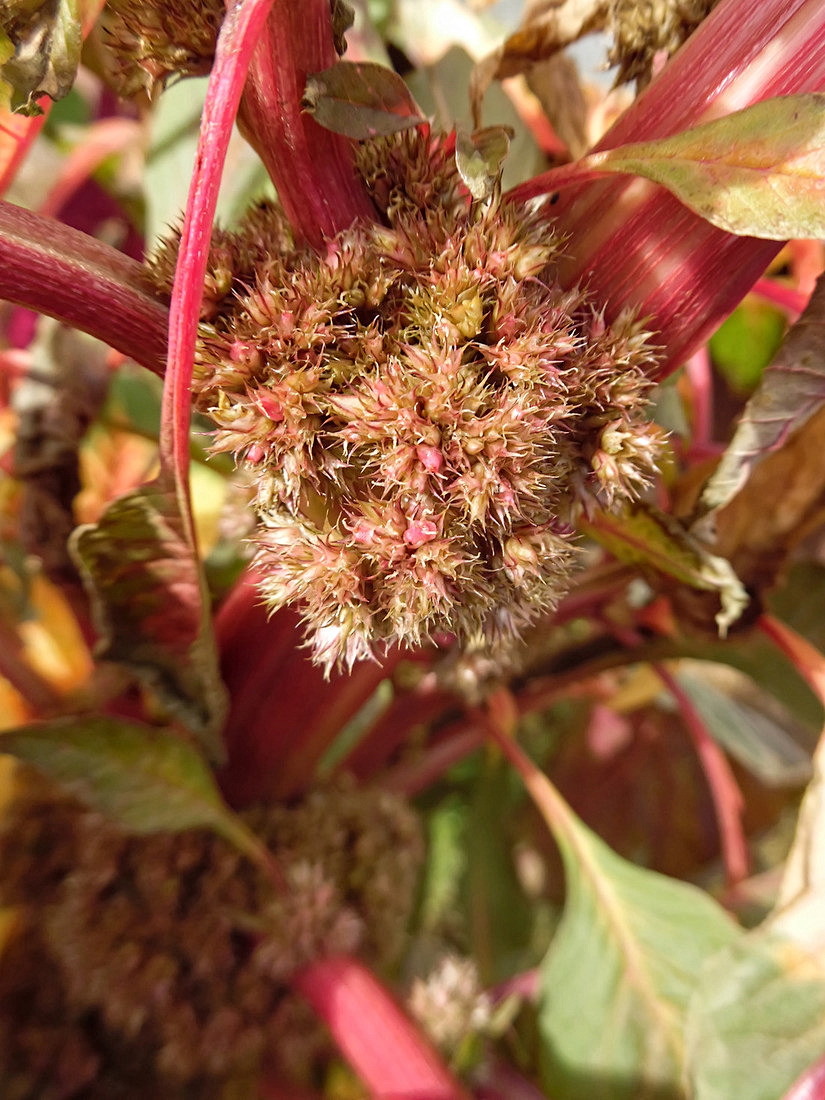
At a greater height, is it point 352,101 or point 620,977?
point 352,101

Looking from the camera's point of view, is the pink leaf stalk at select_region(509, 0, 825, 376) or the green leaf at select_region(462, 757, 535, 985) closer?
the pink leaf stalk at select_region(509, 0, 825, 376)

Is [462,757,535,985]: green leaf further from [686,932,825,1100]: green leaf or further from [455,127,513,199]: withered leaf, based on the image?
[455,127,513,199]: withered leaf

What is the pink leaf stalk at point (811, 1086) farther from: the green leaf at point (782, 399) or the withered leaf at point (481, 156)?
the withered leaf at point (481, 156)

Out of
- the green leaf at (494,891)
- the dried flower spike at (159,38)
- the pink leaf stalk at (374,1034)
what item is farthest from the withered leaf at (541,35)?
the green leaf at (494,891)

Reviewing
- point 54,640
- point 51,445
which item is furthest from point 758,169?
point 54,640

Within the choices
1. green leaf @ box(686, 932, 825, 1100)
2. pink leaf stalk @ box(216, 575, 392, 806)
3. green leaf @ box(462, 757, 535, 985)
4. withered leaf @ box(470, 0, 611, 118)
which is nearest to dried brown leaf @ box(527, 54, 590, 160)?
withered leaf @ box(470, 0, 611, 118)

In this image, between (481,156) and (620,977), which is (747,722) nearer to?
(620,977)
